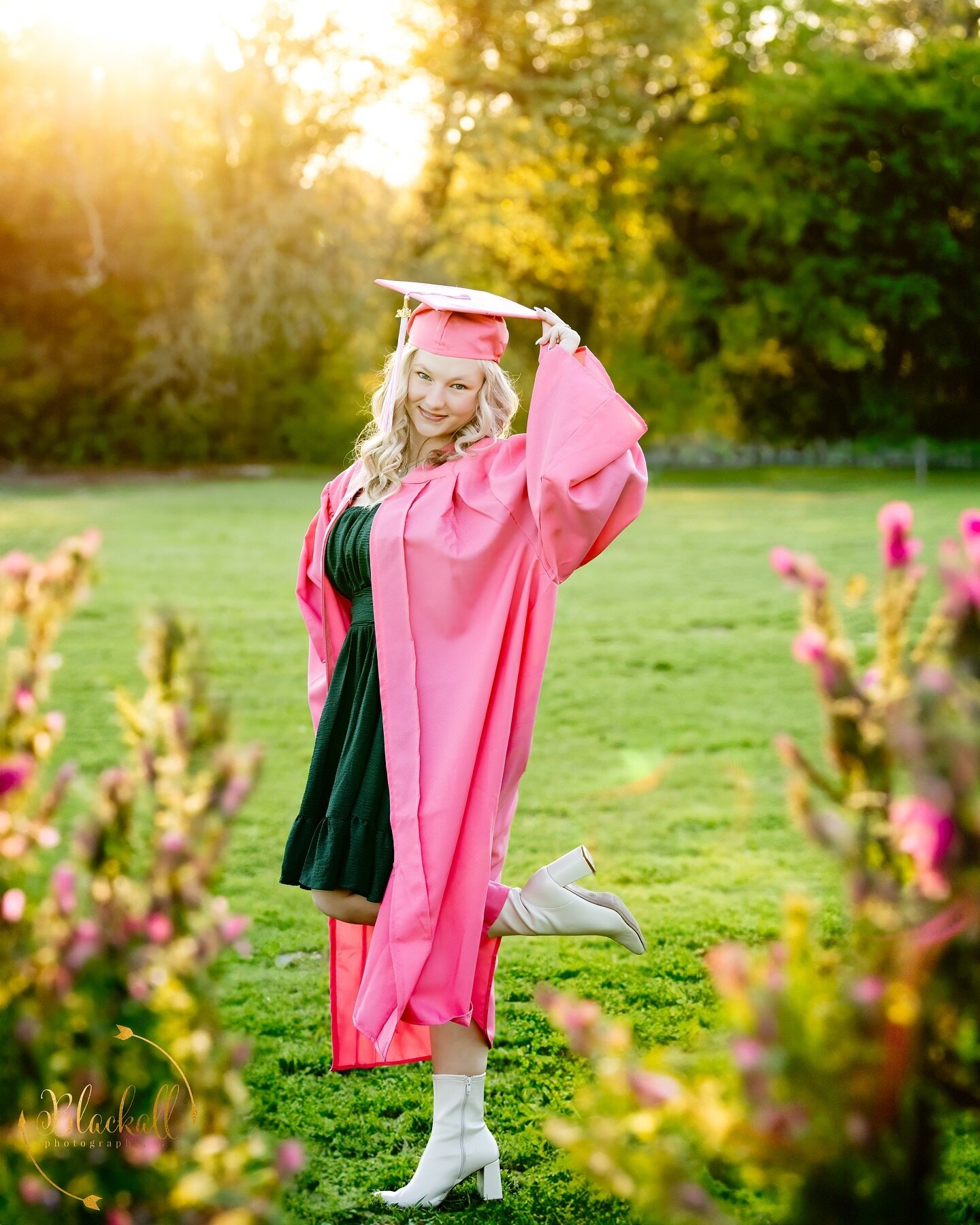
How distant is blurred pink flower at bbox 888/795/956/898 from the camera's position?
1.16 metres

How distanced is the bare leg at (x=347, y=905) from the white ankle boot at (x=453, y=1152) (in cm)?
44

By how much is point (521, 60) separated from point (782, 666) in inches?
1116

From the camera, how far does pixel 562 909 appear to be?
3.20 m

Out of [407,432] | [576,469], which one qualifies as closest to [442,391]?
[407,432]

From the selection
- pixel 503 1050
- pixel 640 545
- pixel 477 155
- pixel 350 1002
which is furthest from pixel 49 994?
pixel 477 155

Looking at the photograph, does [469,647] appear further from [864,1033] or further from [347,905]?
[864,1033]

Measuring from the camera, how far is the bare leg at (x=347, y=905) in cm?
Result: 311

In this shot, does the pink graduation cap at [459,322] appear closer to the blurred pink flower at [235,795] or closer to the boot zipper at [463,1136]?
the boot zipper at [463,1136]

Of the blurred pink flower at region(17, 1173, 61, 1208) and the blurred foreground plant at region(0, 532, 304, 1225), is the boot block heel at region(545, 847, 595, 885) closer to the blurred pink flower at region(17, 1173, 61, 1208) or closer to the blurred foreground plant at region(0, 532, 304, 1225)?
the blurred foreground plant at region(0, 532, 304, 1225)

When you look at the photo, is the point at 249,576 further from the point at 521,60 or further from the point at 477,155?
the point at 521,60

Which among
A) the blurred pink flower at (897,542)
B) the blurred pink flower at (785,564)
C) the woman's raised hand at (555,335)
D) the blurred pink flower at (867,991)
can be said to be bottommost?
the blurred pink flower at (867,991)

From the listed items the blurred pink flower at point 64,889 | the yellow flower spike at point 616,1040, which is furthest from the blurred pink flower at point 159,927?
the yellow flower spike at point 616,1040

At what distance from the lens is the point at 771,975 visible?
125cm

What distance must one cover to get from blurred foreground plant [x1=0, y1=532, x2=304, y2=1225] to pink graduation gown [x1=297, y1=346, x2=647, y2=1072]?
143cm
